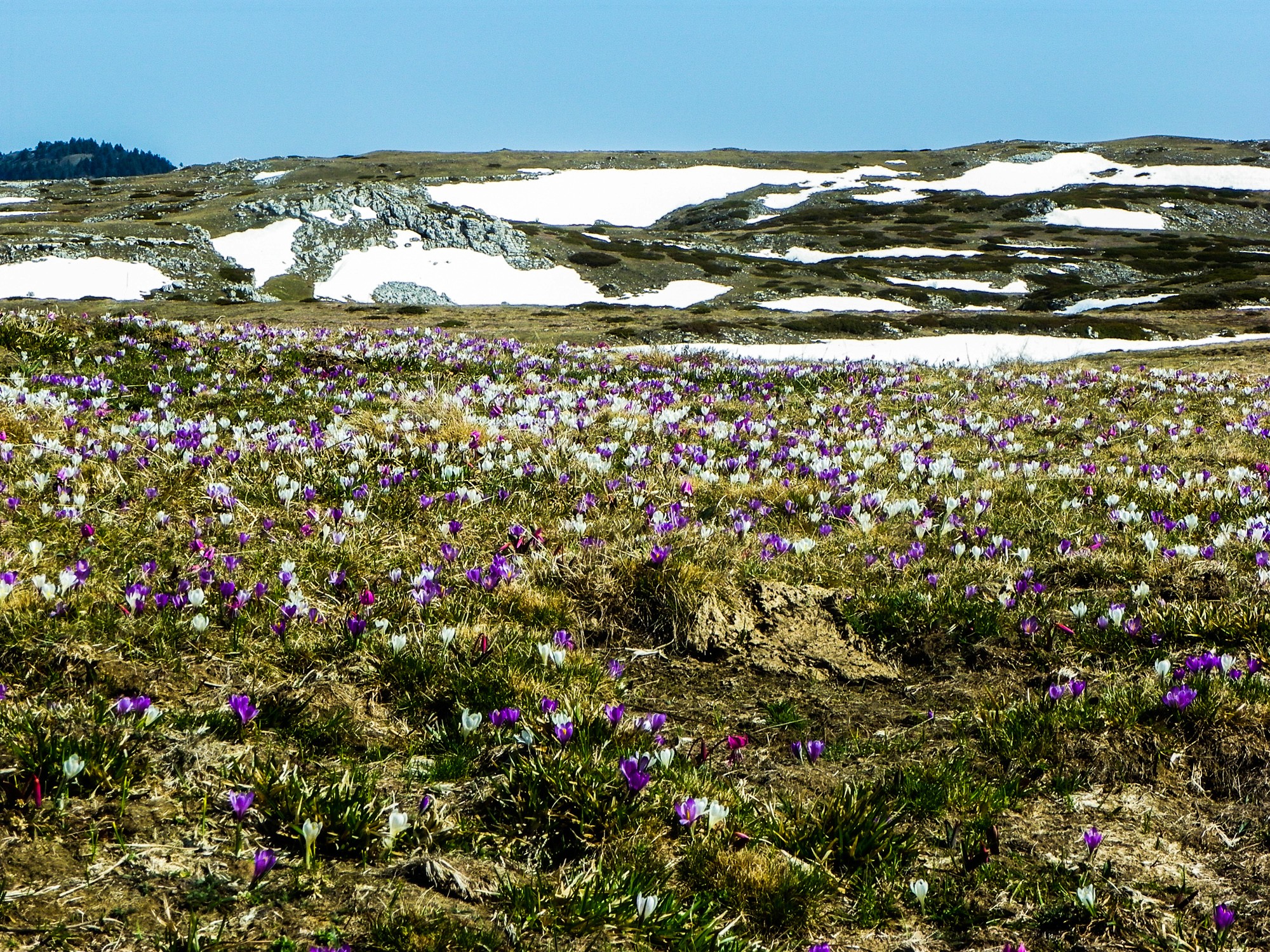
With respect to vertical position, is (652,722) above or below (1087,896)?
above

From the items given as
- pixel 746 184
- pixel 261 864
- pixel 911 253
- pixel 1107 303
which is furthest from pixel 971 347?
pixel 746 184

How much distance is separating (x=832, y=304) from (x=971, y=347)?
100 feet

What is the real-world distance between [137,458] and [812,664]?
5770mm

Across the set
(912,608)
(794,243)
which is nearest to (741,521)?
(912,608)

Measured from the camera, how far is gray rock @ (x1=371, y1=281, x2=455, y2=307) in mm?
62781

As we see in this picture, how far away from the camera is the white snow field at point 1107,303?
63481 millimetres

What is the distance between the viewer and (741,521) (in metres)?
6.97

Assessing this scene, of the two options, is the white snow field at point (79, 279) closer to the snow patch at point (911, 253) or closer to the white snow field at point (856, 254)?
the white snow field at point (856, 254)

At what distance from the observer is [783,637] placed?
5.52m

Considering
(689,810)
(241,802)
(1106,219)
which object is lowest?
(689,810)

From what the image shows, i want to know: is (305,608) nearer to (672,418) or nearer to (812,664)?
(812,664)

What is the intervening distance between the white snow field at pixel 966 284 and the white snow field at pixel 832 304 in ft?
44.6

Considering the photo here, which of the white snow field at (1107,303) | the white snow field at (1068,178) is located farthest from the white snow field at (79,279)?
the white snow field at (1068,178)

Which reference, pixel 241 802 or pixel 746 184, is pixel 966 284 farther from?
pixel 746 184
